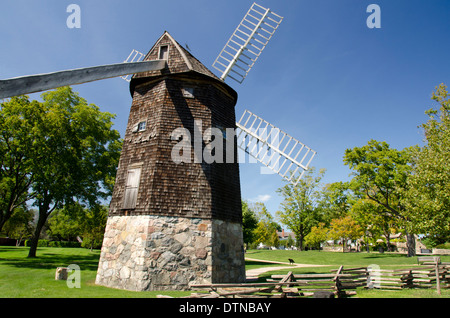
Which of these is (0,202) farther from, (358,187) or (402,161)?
(402,161)

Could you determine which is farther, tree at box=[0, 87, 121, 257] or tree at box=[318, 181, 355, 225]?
tree at box=[318, 181, 355, 225]

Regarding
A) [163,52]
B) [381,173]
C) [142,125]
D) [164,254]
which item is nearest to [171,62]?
[163,52]

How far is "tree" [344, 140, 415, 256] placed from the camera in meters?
27.8

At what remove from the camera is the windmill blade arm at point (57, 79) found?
241 inches

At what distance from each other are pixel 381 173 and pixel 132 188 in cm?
2659

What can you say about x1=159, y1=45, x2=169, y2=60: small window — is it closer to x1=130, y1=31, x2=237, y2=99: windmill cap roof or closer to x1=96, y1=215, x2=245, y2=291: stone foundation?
x1=130, y1=31, x2=237, y2=99: windmill cap roof

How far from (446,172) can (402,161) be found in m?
13.3

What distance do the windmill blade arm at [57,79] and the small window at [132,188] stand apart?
4445mm

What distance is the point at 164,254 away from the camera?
10594 millimetres

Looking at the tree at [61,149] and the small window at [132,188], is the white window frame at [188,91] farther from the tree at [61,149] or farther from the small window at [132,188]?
the tree at [61,149]

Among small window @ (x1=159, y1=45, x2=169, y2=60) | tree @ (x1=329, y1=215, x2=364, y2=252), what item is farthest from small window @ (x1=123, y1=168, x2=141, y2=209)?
tree @ (x1=329, y1=215, x2=364, y2=252)

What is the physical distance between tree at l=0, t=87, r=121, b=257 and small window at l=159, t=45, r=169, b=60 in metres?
11.0

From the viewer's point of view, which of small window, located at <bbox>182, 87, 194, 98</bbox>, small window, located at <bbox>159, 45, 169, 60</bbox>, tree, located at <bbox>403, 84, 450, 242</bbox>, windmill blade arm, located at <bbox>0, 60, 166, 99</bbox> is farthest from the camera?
tree, located at <bbox>403, 84, 450, 242</bbox>

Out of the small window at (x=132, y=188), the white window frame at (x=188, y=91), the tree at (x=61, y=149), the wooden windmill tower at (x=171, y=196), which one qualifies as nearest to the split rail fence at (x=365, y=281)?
the wooden windmill tower at (x=171, y=196)
